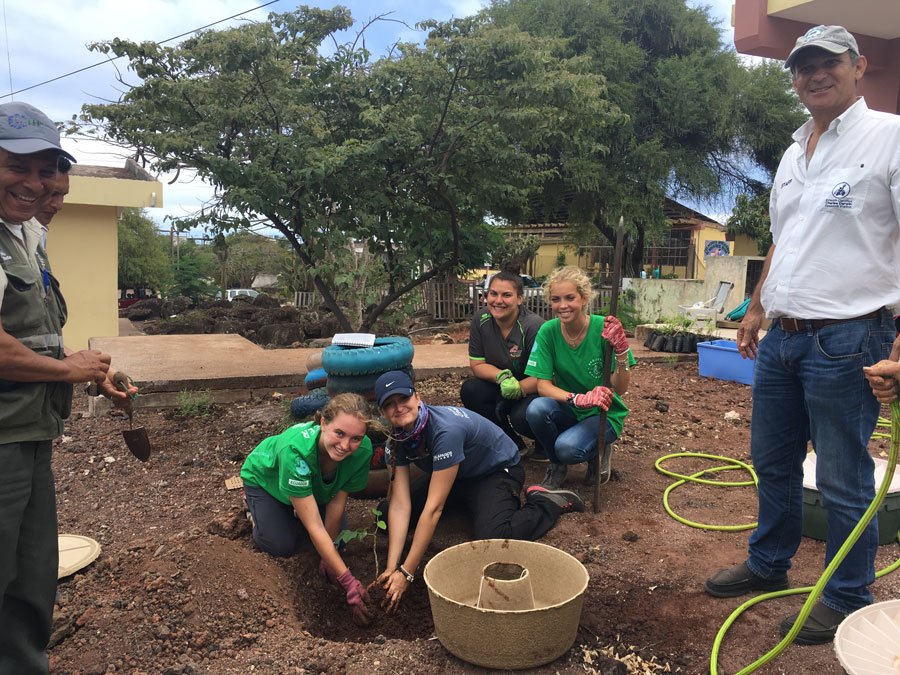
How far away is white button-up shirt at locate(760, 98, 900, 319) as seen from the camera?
2105 millimetres

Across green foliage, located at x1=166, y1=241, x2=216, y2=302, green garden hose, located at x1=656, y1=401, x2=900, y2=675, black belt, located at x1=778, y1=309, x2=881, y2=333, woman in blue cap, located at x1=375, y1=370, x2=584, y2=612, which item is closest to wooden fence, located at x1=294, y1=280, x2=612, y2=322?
green foliage, located at x1=166, y1=241, x2=216, y2=302

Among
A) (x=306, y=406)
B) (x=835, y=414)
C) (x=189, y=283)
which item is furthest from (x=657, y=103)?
(x=835, y=414)

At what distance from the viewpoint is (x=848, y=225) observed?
7.04 ft

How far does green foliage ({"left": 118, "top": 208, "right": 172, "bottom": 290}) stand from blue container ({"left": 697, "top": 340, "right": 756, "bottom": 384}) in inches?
820

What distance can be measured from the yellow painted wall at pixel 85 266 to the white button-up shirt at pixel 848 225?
29.7 ft

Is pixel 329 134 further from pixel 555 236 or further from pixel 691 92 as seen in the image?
pixel 555 236

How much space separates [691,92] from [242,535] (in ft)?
51.0

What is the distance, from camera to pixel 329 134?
17.1 feet

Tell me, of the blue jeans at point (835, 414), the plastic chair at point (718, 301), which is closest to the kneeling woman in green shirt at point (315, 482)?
the blue jeans at point (835, 414)

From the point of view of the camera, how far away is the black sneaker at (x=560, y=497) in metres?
3.42

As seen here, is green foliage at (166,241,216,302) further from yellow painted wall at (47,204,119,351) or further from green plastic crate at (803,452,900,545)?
green plastic crate at (803,452,900,545)

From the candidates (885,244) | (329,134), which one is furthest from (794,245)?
(329,134)

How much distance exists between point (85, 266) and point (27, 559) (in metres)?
8.30

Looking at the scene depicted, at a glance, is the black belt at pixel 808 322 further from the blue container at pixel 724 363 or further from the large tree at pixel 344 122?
the blue container at pixel 724 363
